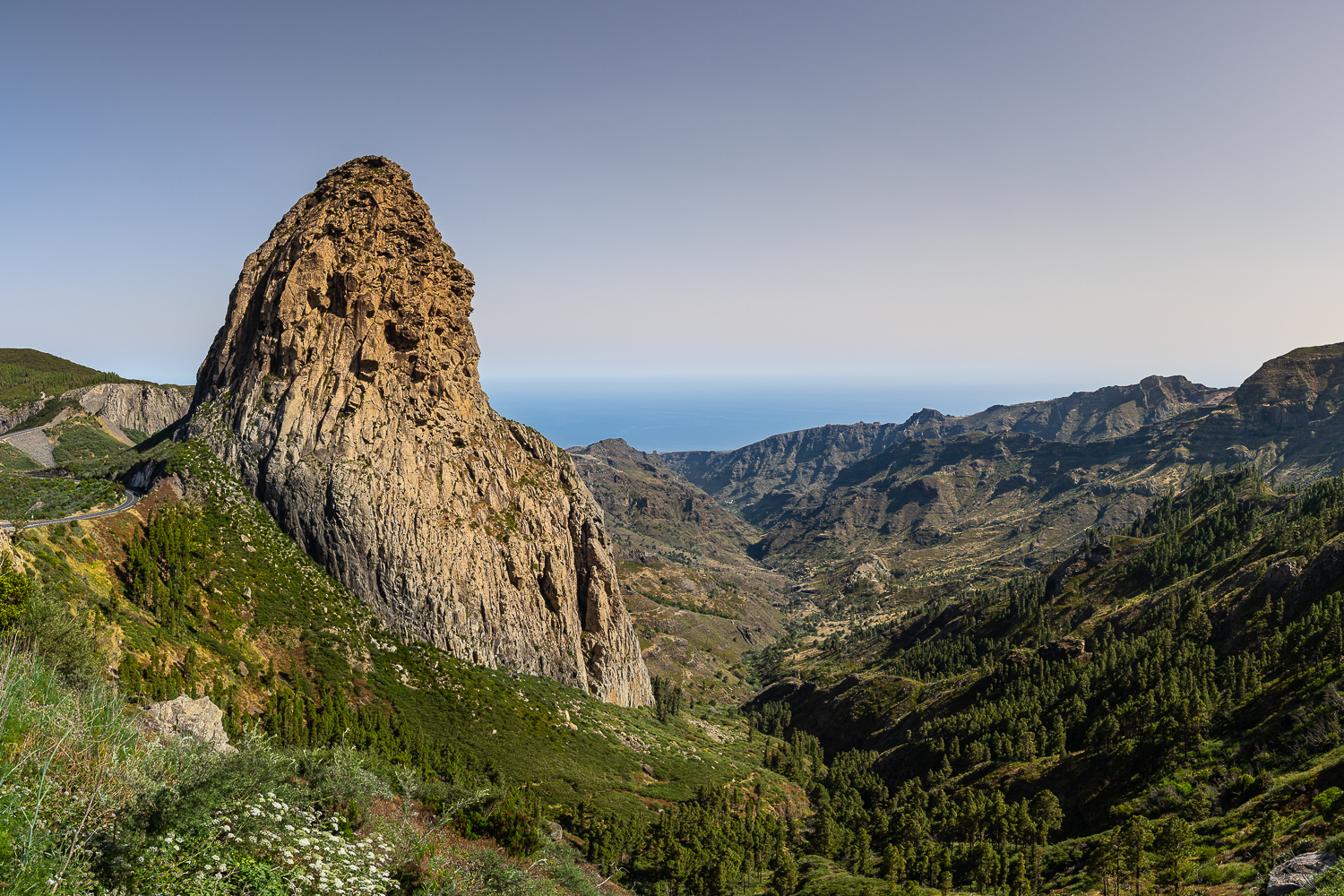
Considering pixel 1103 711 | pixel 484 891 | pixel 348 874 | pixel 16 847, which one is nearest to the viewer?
pixel 16 847

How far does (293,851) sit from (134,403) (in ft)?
655

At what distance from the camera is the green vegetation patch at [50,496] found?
69.1 m

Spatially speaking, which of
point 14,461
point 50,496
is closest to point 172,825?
point 50,496

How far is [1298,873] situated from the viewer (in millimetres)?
28297

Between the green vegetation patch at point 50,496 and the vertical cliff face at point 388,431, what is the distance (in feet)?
51.1

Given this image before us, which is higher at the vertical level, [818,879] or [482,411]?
[482,411]

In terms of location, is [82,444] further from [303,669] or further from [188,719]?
[188,719]

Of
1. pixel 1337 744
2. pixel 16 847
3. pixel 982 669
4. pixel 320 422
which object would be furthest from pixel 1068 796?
pixel 320 422

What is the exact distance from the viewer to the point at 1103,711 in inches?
4154

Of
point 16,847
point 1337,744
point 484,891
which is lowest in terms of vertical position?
point 1337,744

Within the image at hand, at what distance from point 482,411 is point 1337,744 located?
124 metres

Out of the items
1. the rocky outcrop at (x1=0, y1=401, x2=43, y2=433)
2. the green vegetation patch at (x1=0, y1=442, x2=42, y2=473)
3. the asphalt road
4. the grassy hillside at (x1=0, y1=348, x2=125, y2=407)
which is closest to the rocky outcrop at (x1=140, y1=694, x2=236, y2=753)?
the asphalt road

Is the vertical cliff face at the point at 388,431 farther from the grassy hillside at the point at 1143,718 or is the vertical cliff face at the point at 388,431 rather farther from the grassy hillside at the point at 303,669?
the grassy hillside at the point at 1143,718

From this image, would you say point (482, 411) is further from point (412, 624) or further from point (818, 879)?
point (818, 879)
